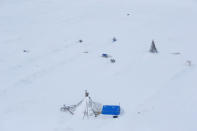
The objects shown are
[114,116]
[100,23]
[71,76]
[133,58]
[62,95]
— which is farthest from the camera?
[100,23]

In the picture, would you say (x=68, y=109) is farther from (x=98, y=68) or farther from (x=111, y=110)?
(x=98, y=68)

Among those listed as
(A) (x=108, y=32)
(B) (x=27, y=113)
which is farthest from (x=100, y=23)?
(B) (x=27, y=113)

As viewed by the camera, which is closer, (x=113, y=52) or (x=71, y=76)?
(x=71, y=76)

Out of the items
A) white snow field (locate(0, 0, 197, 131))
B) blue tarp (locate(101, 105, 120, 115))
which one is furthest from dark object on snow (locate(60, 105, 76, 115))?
blue tarp (locate(101, 105, 120, 115))

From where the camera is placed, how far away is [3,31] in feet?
45.3

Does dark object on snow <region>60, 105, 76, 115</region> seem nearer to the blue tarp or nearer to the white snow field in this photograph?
the white snow field

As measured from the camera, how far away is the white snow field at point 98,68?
679cm

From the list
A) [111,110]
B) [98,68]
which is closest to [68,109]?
[111,110]

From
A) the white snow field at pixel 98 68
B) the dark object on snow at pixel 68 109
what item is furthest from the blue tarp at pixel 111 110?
the dark object on snow at pixel 68 109

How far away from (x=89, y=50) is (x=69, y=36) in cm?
211

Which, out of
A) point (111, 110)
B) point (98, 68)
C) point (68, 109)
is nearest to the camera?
point (111, 110)

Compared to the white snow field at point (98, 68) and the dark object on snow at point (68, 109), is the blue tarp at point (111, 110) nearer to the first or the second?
the white snow field at point (98, 68)

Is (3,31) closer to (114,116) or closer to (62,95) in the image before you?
(62,95)

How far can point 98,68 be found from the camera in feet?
31.9
